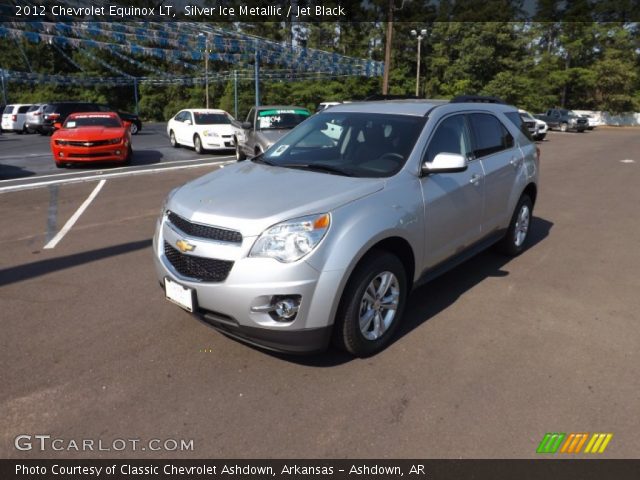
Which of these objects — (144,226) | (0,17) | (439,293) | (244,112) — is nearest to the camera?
(439,293)

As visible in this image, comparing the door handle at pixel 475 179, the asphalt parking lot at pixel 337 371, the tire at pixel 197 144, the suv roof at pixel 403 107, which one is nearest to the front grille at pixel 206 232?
the asphalt parking lot at pixel 337 371

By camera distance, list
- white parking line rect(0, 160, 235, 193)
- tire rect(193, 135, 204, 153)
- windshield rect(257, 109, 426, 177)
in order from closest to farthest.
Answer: windshield rect(257, 109, 426, 177)
white parking line rect(0, 160, 235, 193)
tire rect(193, 135, 204, 153)

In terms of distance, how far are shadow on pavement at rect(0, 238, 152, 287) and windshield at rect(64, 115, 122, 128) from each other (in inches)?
346

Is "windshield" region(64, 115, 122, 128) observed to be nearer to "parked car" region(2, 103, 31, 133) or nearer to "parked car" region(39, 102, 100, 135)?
"parked car" region(39, 102, 100, 135)

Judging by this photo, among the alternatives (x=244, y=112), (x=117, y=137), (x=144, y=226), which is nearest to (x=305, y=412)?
(x=144, y=226)

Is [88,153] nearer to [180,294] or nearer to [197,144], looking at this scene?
[197,144]

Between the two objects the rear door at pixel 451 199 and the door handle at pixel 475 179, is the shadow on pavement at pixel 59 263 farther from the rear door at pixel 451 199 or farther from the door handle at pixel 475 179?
the door handle at pixel 475 179

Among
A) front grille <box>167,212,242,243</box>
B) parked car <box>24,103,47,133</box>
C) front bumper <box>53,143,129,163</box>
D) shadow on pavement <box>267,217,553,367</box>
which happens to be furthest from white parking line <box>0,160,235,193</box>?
parked car <box>24,103,47,133</box>

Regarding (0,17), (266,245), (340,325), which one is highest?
(0,17)

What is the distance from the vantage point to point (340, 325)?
3.30 m

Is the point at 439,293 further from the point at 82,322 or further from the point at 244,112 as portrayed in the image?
the point at 244,112

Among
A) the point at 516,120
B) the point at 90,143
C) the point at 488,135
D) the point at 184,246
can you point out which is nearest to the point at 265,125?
the point at 90,143

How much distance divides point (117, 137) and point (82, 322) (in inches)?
394

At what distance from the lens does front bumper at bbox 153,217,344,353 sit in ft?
9.87
